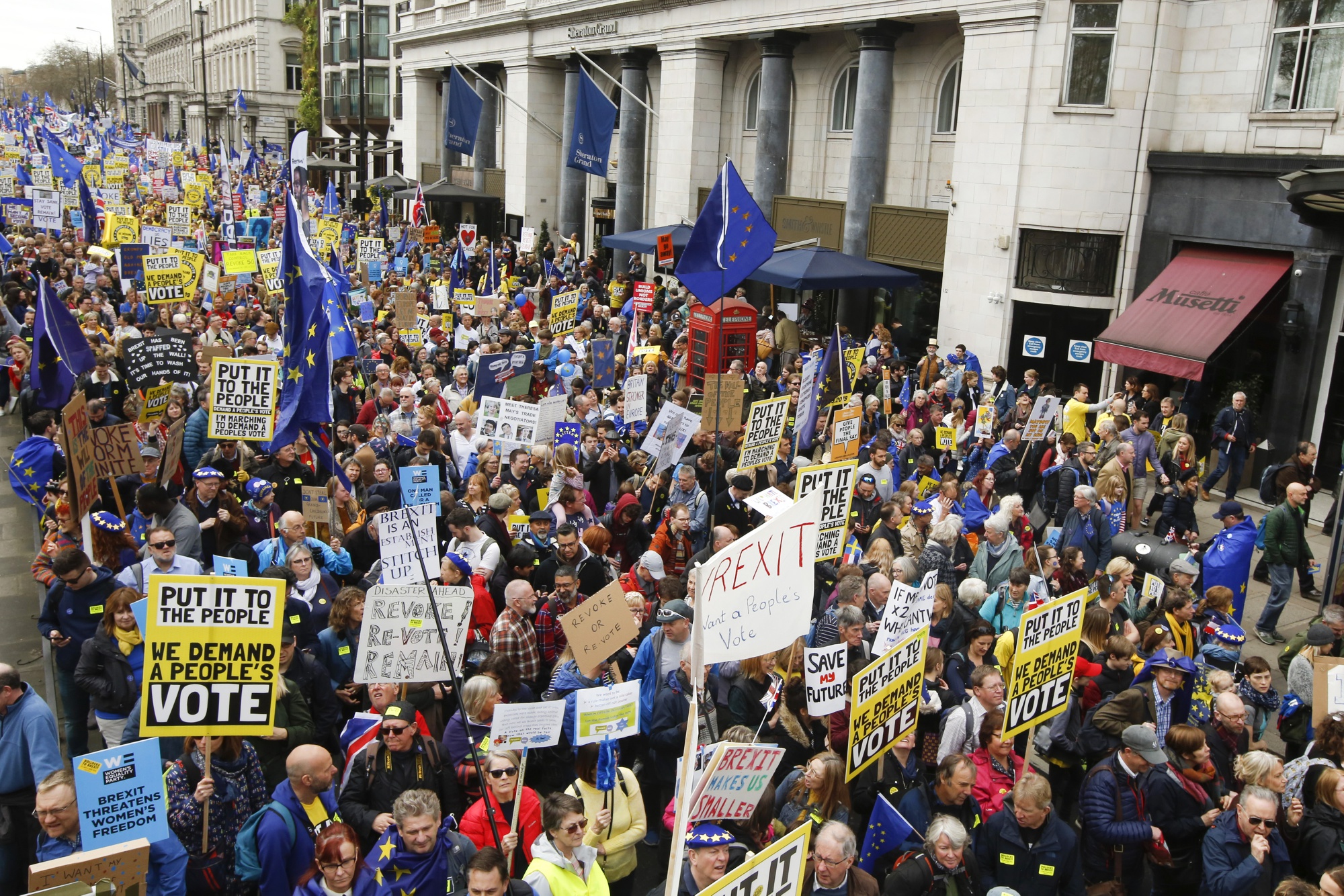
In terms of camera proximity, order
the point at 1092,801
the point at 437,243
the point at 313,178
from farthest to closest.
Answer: the point at 313,178
the point at 437,243
the point at 1092,801

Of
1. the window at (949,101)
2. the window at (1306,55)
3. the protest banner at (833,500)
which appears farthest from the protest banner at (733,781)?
the window at (949,101)

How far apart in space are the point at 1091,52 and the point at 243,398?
14469 mm

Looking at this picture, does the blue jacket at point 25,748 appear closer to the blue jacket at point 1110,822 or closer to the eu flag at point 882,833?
the eu flag at point 882,833

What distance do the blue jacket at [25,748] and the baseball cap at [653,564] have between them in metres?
4.36

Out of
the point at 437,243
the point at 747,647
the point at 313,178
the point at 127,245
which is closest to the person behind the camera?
the point at 747,647

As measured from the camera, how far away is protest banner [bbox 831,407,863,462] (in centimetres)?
1216

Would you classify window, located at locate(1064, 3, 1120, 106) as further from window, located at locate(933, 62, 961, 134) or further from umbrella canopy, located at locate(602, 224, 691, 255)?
umbrella canopy, located at locate(602, 224, 691, 255)

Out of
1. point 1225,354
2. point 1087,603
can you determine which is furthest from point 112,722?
point 1225,354

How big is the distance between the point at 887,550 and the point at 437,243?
1069 inches

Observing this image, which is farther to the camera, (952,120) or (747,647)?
(952,120)

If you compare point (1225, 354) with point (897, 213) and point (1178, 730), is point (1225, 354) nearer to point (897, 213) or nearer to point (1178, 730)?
point (897, 213)

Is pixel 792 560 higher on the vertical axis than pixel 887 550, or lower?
higher

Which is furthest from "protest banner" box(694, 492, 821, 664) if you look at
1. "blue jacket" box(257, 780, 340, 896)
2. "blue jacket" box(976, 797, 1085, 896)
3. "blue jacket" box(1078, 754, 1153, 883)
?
"blue jacket" box(257, 780, 340, 896)

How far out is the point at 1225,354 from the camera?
55.5ft
